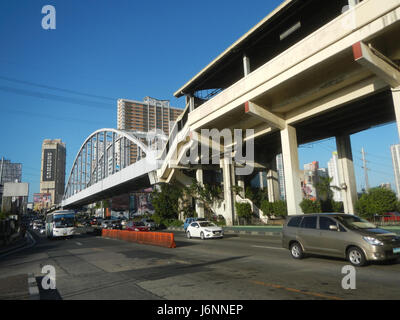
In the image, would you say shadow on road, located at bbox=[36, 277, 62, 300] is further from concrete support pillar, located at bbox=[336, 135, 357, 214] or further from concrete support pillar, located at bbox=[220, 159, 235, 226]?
concrete support pillar, located at bbox=[336, 135, 357, 214]

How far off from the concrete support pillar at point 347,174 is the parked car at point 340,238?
21.7 meters

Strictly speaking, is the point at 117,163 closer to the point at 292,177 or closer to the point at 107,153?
the point at 107,153

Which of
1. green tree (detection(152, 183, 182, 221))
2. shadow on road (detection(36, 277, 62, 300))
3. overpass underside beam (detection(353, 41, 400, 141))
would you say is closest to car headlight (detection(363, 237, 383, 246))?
shadow on road (detection(36, 277, 62, 300))

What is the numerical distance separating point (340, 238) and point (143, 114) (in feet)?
587

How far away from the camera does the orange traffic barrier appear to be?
17548mm

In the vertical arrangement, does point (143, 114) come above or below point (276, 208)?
above

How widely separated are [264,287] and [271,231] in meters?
18.4

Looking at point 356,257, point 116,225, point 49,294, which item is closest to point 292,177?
point 356,257

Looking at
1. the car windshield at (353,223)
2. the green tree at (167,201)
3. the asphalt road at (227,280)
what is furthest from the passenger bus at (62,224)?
the car windshield at (353,223)

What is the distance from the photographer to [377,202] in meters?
22.5

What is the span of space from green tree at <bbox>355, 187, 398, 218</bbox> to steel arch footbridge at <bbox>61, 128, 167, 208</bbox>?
1134 inches
